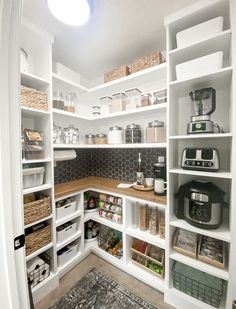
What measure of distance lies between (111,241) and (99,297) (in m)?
0.53

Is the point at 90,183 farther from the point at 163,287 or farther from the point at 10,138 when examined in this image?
the point at 10,138

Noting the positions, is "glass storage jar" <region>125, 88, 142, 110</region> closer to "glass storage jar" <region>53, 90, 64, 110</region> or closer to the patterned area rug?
"glass storage jar" <region>53, 90, 64, 110</region>

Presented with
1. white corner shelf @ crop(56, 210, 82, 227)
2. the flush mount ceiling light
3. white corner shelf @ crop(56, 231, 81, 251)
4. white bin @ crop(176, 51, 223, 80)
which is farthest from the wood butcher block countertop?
the flush mount ceiling light

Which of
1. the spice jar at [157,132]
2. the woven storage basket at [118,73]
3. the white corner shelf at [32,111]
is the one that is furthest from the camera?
the woven storage basket at [118,73]

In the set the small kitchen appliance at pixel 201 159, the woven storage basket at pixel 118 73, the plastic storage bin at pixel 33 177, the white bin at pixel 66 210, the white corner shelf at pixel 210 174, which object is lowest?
the white bin at pixel 66 210

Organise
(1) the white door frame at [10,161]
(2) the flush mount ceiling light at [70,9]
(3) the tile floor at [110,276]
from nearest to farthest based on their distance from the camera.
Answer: (1) the white door frame at [10,161]
(2) the flush mount ceiling light at [70,9]
(3) the tile floor at [110,276]

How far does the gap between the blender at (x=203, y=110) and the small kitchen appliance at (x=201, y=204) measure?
42cm

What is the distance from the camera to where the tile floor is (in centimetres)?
130

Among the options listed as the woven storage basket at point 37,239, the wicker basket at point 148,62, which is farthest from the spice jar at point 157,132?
the woven storage basket at point 37,239

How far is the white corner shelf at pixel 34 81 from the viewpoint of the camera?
1.22m

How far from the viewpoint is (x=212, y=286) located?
3.65 ft

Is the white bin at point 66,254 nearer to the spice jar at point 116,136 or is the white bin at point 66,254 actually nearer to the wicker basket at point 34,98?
the spice jar at point 116,136

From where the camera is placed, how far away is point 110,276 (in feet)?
5.03

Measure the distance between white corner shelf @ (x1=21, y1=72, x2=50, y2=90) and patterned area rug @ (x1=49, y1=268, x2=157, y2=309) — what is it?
72.9 inches
